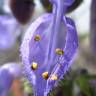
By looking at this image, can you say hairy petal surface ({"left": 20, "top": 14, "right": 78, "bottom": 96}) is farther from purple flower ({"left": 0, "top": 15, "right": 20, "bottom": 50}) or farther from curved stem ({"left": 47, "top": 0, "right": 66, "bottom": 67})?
purple flower ({"left": 0, "top": 15, "right": 20, "bottom": 50})

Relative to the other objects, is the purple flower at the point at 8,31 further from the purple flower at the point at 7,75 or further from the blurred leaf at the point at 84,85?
the blurred leaf at the point at 84,85

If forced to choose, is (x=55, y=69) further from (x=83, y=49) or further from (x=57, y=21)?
(x=83, y=49)

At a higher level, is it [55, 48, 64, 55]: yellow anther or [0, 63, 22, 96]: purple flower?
[55, 48, 64, 55]: yellow anther

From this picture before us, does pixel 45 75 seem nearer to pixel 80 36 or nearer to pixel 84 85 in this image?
pixel 84 85

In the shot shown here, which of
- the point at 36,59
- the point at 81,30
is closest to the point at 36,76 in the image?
the point at 36,59

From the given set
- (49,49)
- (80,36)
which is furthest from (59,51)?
(80,36)

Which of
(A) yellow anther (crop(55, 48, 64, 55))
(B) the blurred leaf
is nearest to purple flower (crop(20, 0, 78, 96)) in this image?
(A) yellow anther (crop(55, 48, 64, 55))
